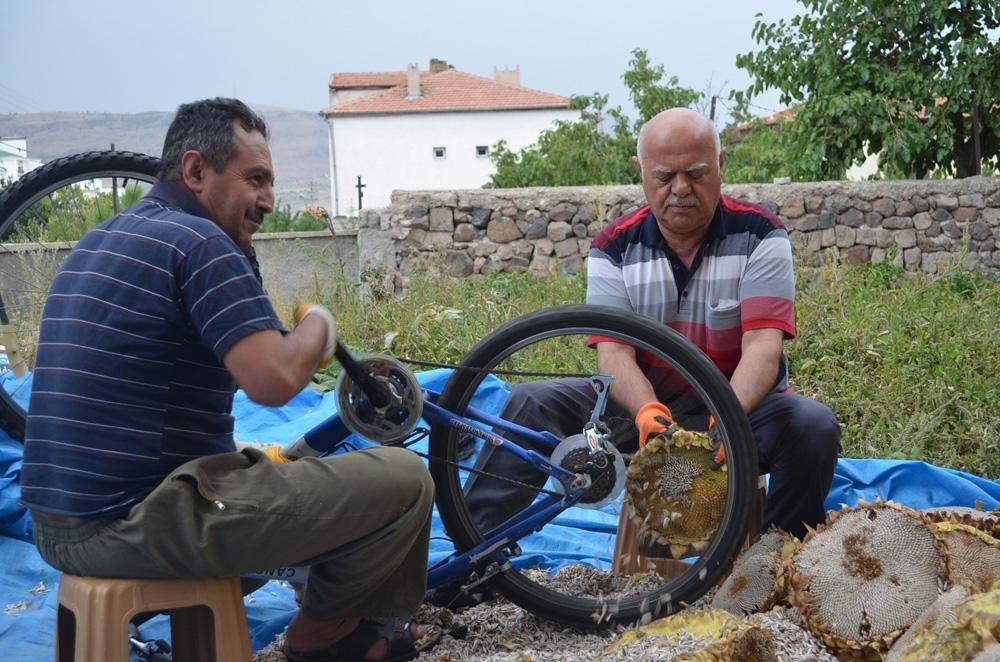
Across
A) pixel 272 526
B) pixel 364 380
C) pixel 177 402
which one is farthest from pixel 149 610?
pixel 364 380

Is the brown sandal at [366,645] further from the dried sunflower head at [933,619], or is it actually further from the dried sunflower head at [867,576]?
the dried sunflower head at [933,619]

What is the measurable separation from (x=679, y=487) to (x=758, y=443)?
41cm

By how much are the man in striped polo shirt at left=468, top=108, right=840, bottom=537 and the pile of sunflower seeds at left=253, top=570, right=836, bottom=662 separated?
0.29 meters

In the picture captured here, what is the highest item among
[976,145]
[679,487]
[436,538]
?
[976,145]

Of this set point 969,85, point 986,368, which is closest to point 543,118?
point 969,85

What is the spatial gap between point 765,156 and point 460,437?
14.3 meters

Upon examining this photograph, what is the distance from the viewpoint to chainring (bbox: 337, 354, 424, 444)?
8.92ft

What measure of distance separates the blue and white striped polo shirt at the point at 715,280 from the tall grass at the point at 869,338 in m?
1.86

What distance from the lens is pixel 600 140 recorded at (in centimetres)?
1948

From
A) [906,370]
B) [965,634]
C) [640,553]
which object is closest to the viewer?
[965,634]

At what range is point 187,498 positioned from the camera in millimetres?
2256

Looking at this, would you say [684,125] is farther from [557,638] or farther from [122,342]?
[122,342]

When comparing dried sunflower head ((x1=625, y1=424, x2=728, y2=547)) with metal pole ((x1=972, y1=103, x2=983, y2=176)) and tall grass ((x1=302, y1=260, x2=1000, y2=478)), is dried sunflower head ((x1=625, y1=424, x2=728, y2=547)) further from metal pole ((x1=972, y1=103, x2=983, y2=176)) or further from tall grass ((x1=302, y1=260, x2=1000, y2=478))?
metal pole ((x1=972, y1=103, x2=983, y2=176))

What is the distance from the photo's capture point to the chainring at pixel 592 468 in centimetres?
281
